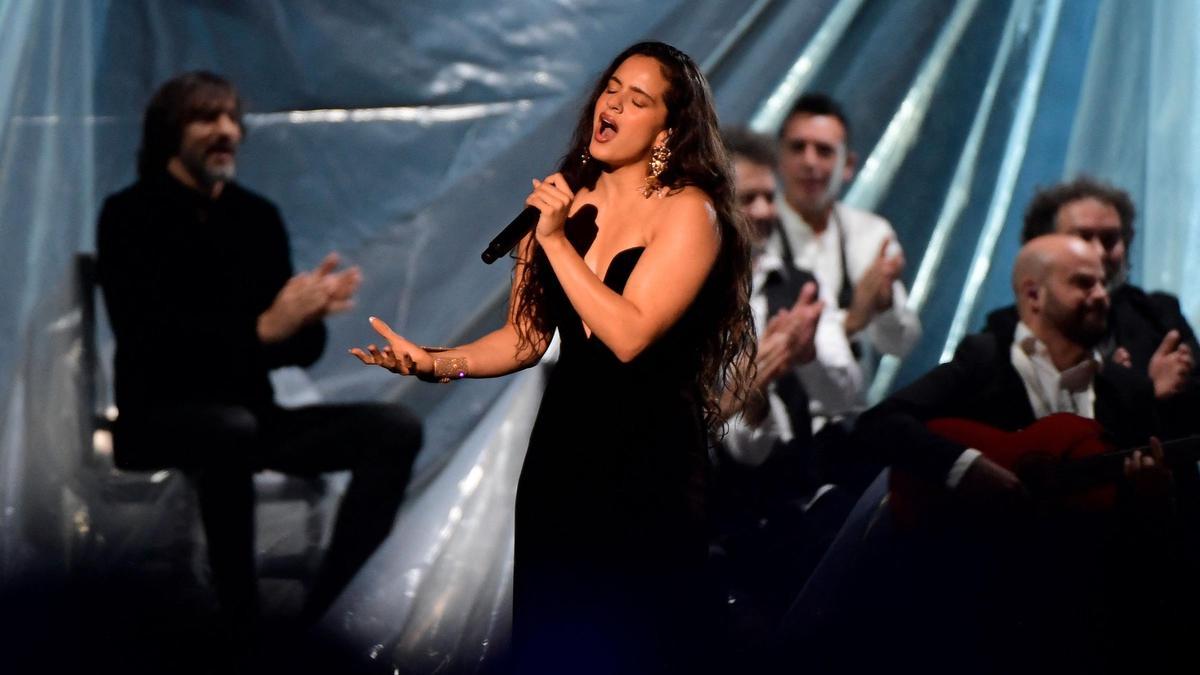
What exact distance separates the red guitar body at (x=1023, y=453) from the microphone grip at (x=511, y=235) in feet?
4.67

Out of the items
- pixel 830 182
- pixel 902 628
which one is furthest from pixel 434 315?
pixel 902 628

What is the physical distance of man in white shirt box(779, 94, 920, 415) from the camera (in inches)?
116

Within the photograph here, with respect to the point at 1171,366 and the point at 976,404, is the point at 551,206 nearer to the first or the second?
the point at 976,404

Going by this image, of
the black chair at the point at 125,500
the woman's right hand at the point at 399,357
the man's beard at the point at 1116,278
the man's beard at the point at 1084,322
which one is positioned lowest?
the black chair at the point at 125,500

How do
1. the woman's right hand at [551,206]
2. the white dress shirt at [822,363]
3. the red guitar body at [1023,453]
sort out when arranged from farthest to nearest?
the white dress shirt at [822,363], the red guitar body at [1023,453], the woman's right hand at [551,206]

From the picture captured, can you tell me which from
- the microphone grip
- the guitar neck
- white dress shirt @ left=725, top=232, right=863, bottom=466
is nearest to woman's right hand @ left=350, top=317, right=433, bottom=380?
the microphone grip

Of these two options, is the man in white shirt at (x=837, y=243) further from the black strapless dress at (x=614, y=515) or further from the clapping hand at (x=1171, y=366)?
the black strapless dress at (x=614, y=515)

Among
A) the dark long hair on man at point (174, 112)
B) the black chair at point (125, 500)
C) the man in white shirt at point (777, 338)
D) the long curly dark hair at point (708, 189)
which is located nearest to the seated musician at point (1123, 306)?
the man in white shirt at point (777, 338)

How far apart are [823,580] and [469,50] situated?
1.34 m

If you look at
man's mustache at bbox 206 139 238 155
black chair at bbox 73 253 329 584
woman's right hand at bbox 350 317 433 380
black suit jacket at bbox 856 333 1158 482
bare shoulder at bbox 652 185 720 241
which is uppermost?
man's mustache at bbox 206 139 238 155

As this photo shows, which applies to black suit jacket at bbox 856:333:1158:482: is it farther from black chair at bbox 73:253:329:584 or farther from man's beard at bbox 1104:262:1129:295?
black chair at bbox 73:253:329:584

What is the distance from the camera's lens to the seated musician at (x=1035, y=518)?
2568 millimetres

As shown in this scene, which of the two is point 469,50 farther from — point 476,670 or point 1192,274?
point 1192,274

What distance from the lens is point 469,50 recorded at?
2.92m
